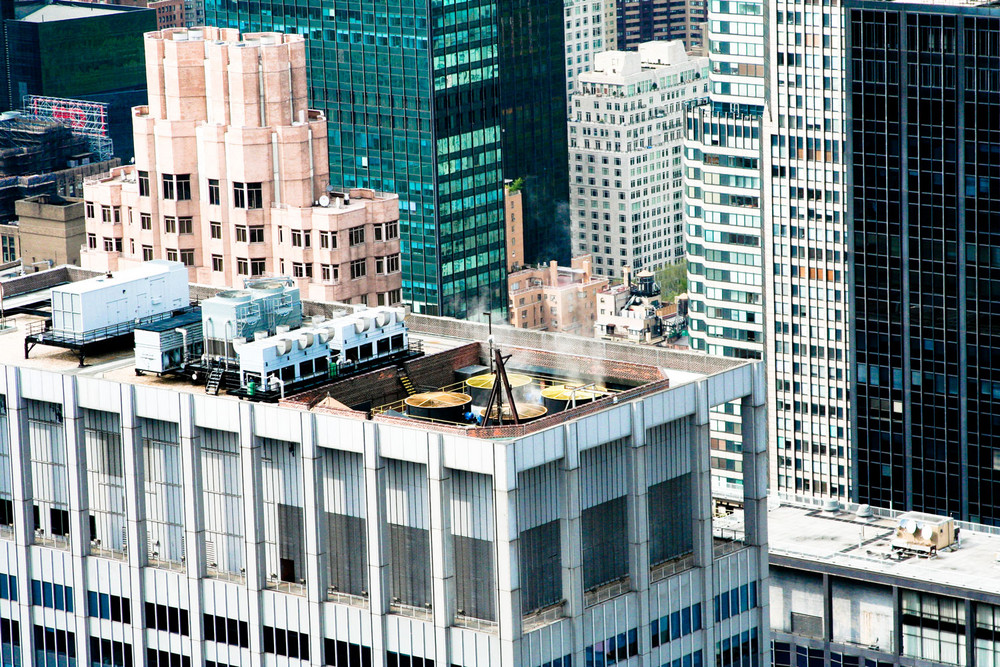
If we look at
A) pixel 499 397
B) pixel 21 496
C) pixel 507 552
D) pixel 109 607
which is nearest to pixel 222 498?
pixel 109 607

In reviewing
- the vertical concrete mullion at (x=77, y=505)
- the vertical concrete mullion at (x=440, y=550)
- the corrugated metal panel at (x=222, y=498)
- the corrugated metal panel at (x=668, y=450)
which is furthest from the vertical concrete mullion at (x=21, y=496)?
the corrugated metal panel at (x=668, y=450)

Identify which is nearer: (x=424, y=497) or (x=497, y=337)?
(x=424, y=497)

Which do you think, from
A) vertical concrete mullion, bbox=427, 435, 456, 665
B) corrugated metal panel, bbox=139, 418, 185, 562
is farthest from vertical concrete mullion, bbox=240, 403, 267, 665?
vertical concrete mullion, bbox=427, 435, 456, 665

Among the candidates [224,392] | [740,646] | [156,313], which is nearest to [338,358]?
[224,392]

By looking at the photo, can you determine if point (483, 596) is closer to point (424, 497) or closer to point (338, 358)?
point (424, 497)

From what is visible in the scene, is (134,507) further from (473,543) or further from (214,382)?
(473,543)

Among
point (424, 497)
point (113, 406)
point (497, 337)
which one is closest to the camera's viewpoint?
point (424, 497)
